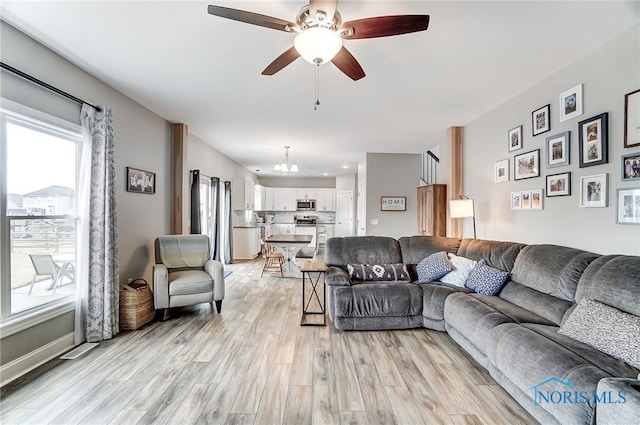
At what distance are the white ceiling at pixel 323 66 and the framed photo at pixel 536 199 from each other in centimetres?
118

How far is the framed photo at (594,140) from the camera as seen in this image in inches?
94.7

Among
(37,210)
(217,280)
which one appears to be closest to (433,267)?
(217,280)

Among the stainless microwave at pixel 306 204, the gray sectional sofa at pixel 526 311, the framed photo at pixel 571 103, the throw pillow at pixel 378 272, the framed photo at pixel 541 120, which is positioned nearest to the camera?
the gray sectional sofa at pixel 526 311

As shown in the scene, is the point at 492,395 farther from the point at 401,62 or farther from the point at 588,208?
the point at 401,62

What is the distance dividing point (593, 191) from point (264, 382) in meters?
3.13

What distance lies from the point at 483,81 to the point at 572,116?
880mm

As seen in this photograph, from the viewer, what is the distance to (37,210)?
2.50 m

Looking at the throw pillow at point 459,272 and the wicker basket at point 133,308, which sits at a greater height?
the throw pillow at point 459,272

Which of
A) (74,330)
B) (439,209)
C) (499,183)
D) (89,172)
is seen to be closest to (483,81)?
(499,183)

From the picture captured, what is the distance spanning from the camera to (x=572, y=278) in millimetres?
2273

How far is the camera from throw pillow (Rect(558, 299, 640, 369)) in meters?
1.64

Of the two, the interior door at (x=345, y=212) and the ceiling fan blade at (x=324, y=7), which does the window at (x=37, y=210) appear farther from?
the interior door at (x=345, y=212)

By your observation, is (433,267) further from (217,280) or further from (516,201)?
(217,280)

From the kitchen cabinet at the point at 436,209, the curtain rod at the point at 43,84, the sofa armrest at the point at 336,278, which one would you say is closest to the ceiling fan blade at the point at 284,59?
the curtain rod at the point at 43,84
